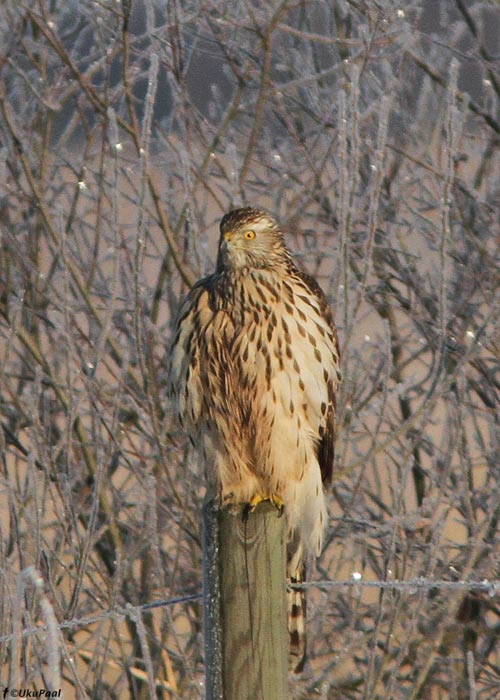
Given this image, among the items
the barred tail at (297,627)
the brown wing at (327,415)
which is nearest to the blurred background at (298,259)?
the brown wing at (327,415)

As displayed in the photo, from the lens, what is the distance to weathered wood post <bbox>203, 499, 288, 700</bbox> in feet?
7.99

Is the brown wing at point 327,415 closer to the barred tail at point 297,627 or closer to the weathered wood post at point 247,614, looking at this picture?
the barred tail at point 297,627

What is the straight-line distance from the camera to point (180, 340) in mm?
3666

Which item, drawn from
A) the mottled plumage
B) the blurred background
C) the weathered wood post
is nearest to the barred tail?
the mottled plumage

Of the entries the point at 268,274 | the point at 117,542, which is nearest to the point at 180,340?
the point at 268,274

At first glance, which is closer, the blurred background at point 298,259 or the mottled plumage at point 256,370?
the mottled plumage at point 256,370

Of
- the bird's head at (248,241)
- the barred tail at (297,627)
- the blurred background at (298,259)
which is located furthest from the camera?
the blurred background at (298,259)

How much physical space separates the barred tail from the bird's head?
102 centimetres

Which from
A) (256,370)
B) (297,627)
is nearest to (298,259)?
(256,370)

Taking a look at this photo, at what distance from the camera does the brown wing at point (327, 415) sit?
12.3 feet

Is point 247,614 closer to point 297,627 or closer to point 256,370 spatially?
point 297,627

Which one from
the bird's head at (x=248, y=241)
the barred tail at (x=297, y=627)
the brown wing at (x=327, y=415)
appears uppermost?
the bird's head at (x=248, y=241)

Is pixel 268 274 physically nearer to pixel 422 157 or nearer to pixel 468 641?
pixel 422 157

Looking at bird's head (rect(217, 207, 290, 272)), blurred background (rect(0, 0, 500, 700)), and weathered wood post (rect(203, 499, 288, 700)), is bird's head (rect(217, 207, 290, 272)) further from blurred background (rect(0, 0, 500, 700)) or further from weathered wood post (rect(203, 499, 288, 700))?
weathered wood post (rect(203, 499, 288, 700))
